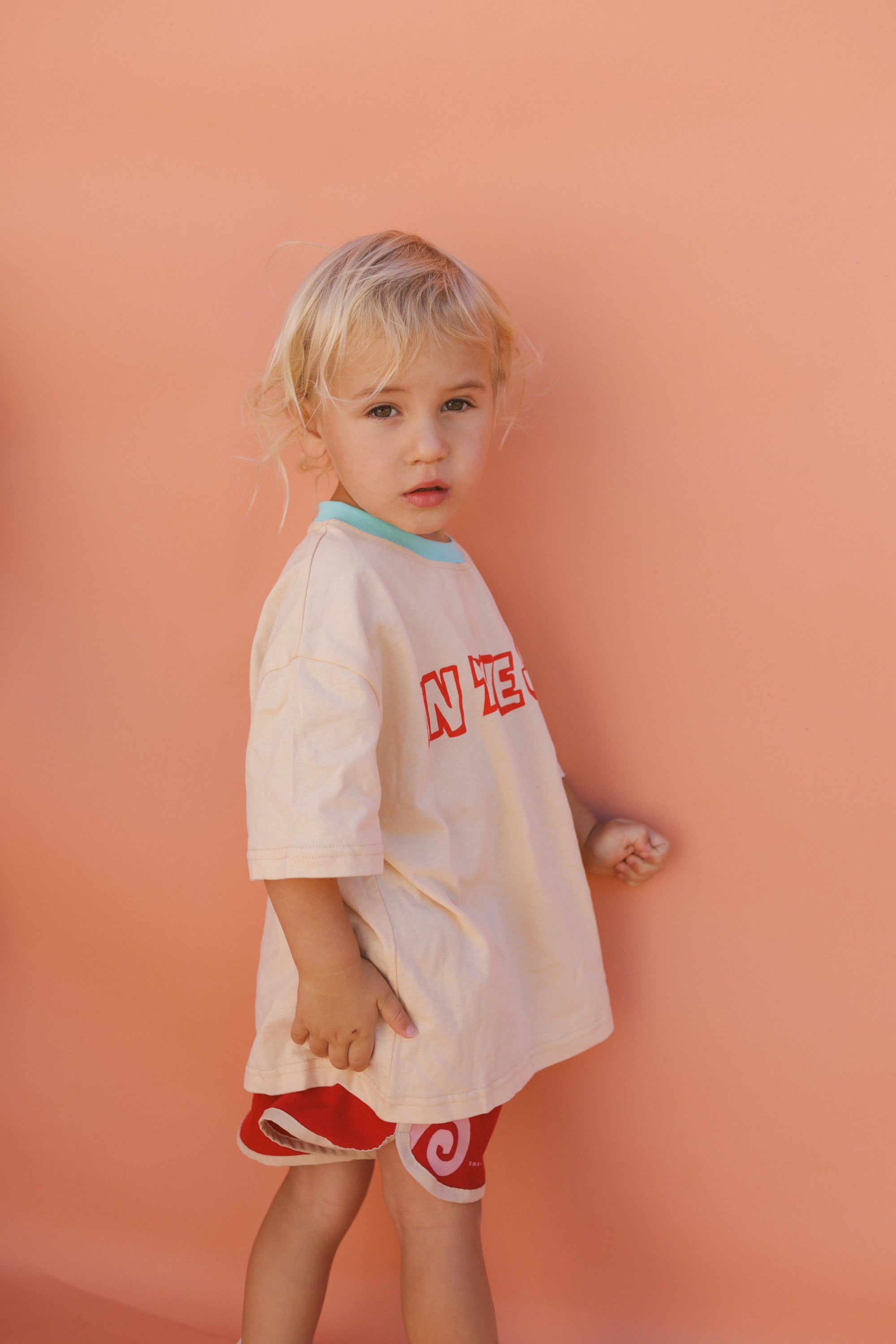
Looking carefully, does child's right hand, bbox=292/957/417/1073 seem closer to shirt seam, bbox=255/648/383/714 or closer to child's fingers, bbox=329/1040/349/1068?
child's fingers, bbox=329/1040/349/1068

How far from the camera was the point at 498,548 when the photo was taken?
108cm

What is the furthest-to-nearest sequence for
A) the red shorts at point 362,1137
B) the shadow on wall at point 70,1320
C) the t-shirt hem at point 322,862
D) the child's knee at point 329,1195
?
the shadow on wall at point 70,1320, the child's knee at point 329,1195, the red shorts at point 362,1137, the t-shirt hem at point 322,862

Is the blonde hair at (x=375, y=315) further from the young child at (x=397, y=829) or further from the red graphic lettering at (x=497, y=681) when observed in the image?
the red graphic lettering at (x=497, y=681)

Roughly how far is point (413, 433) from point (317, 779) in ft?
0.97

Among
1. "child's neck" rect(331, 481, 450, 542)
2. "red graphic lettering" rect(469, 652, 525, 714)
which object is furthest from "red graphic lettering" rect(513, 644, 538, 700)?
"child's neck" rect(331, 481, 450, 542)

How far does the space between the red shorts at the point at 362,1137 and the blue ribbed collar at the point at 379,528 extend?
18.5 inches

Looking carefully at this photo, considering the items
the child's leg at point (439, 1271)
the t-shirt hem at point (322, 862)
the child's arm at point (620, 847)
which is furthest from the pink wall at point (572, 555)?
the t-shirt hem at point (322, 862)

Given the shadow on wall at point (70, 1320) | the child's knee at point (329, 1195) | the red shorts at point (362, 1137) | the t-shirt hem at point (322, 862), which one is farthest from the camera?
the shadow on wall at point (70, 1320)

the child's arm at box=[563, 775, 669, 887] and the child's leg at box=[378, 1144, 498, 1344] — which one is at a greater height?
the child's arm at box=[563, 775, 669, 887]

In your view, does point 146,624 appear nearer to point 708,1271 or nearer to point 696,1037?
point 696,1037

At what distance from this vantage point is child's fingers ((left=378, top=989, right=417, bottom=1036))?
83cm

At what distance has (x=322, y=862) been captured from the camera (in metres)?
0.75

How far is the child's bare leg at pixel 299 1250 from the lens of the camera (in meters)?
0.95

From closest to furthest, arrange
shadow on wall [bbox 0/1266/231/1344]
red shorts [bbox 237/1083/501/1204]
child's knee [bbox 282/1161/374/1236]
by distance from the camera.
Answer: red shorts [bbox 237/1083/501/1204] < child's knee [bbox 282/1161/374/1236] < shadow on wall [bbox 0/1266/231/1344]
